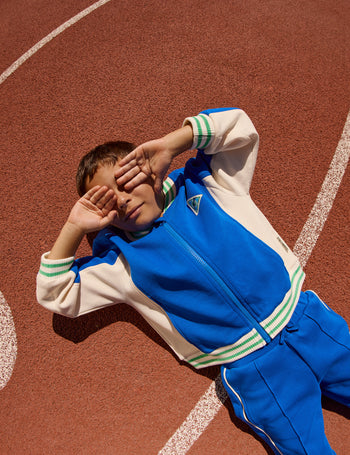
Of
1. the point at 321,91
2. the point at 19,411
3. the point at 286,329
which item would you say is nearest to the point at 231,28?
the point at 321,91

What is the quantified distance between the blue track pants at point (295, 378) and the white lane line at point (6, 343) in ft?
5.51

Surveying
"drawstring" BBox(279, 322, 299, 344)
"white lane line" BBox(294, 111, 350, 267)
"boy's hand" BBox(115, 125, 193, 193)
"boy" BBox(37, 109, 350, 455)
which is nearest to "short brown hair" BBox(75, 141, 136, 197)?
"boy" BBox(37, 109, 350, 455)

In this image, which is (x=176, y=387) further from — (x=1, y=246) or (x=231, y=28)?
(x=231, y=28)

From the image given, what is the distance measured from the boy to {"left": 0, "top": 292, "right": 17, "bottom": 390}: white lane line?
0.81 metres

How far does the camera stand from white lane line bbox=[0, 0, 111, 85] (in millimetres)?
3227

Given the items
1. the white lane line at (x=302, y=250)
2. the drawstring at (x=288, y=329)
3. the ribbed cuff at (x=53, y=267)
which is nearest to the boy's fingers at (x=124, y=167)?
the ribbed cuff at (x=53, y=267)

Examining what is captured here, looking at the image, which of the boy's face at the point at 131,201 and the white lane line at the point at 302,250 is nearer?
the boy's face at the point at 131,201

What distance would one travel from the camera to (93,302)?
2100 mm

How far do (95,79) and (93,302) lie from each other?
86.1 inches

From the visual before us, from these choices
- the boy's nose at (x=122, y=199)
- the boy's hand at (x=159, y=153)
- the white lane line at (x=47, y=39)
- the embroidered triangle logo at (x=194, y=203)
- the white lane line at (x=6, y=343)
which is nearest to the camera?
the boy's nose at (x=122, y=199)

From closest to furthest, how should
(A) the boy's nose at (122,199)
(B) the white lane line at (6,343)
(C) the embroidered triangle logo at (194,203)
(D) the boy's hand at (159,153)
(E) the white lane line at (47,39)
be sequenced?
(A) the boy's nose at (122,199), (D) the boy's hand at (159,153), (C) the embroidered triangle logo at (194,203), (B) the white lane line at (6,343), (E) the white lane line at (47,39)

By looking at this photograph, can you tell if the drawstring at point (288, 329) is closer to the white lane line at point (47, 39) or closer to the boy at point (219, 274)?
the boy at point (219, 274)

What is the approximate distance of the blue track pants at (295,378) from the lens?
1.90m

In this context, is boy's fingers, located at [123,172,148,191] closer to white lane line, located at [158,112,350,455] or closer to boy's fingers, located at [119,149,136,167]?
boy's fingers, located at [119,149,136,167]
